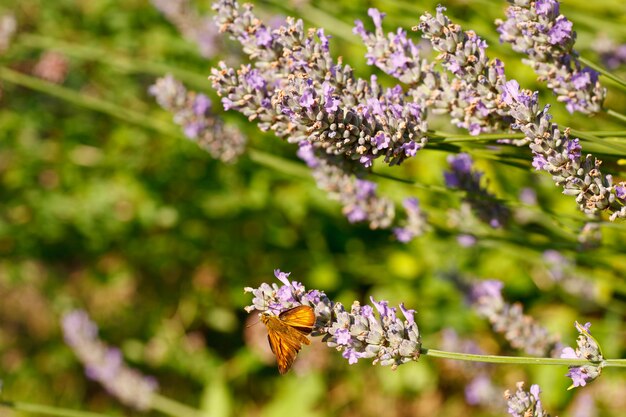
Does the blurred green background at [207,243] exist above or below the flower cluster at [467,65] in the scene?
below

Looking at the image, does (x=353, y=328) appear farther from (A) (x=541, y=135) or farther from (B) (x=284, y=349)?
(A) (x=541, y=135)

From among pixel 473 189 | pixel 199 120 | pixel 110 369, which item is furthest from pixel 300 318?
pixel 110 369

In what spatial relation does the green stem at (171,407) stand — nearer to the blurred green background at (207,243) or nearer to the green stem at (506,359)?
the blurred green background at (207,243)

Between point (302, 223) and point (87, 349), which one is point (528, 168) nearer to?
point (302, 223)

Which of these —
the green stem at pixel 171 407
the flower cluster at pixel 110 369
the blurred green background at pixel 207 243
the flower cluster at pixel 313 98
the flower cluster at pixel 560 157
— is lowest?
the green stem at pixel 171 407

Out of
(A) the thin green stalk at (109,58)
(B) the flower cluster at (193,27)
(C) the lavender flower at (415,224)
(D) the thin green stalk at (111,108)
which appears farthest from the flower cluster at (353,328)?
(B) the flower cluster at (193,27)

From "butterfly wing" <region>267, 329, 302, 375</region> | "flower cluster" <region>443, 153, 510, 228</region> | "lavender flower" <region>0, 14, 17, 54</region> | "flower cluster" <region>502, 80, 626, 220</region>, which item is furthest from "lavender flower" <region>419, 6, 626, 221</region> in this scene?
"lavender flower" <region>0, 14, 17, 54</region>
